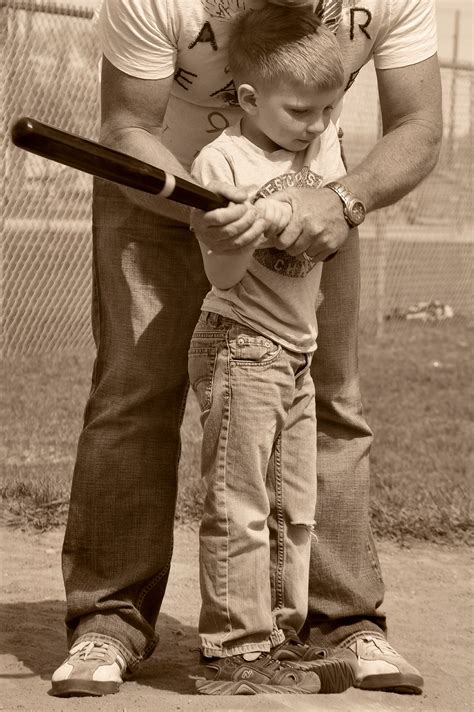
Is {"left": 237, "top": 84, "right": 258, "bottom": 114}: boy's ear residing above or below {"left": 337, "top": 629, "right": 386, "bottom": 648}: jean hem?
above

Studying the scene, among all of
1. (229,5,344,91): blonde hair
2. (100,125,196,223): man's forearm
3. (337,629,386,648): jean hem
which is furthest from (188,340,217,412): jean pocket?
(337,629,386,648): jean hem

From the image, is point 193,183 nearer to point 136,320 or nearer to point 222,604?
point 136,320

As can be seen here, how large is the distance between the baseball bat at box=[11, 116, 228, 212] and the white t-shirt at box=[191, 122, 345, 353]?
0.26m

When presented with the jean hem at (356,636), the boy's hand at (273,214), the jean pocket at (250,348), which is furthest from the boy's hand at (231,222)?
the jean hem at (356,636)

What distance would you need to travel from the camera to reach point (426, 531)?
201 inches

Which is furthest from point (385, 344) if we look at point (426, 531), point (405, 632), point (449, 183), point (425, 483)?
point (405, 632)

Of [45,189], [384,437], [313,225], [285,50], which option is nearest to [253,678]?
[313,225]

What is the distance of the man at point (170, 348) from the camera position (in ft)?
10.6

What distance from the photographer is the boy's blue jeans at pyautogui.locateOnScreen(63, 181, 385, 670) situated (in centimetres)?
339

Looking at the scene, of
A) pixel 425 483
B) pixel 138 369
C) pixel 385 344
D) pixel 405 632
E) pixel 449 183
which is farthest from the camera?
pixel 449 183

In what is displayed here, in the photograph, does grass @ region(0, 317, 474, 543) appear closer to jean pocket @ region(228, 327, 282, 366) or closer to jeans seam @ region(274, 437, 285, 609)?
jeans seam @ region(274, 437, 285, 609)

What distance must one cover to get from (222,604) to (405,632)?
110 cm

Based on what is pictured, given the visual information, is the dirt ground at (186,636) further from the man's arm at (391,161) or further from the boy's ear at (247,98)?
the boy's ear at (247,98)

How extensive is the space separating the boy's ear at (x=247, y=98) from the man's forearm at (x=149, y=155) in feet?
0.69
